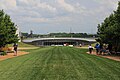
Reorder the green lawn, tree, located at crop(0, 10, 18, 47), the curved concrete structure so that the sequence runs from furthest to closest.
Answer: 1. the curved concrete structure
2. tree, located at crop(0, 10, 18, 47)
3. the green lawn

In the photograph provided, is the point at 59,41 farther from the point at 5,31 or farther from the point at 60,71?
the point at 60,71

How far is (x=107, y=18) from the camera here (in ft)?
149

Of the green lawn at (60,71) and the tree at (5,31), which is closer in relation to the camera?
the green lawn at (60,71)

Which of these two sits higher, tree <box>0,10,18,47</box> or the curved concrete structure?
tree <box>0,10,18,47</box>

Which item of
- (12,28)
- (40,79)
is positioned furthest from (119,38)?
(40,79)

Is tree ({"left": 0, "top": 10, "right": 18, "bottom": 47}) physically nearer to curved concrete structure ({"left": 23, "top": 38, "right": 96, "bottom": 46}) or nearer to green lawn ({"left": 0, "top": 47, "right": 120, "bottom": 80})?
green lawn ({"left": 0, "top": 47, "right": 120, "bottom": 80})

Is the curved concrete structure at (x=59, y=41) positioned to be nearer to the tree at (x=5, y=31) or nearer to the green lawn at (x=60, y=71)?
the tree at (x=5, y=31)

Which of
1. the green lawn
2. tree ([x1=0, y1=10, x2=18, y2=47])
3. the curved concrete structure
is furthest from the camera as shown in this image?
the curved concrete structure

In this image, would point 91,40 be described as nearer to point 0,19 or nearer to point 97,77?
point 0,19

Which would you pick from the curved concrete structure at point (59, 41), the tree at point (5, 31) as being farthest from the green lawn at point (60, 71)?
the curved concrete structure at point (59, 41)

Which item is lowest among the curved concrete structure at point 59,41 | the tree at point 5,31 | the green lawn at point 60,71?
the curved concrete structure at point 59,41

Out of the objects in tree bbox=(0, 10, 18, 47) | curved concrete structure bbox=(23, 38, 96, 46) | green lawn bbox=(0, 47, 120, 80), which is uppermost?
tree bbox=(0, 10, 18, 47)

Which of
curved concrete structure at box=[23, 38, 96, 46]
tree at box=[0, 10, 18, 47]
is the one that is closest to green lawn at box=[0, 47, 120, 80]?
tree at box=[0, 10, 18, 47]

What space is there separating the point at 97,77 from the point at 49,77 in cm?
246
